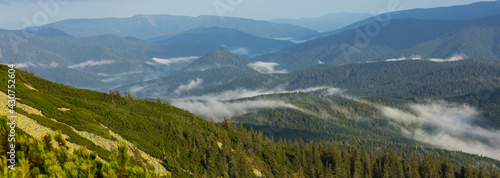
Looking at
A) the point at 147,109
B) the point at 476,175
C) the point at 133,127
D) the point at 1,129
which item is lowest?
the point at 476,175

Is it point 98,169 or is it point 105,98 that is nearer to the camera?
point 98,169

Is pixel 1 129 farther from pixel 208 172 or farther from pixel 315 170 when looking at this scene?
pixel 315 170

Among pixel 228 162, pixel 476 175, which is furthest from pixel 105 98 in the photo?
pixel 476 175

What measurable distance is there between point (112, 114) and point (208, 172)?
42.0 meters

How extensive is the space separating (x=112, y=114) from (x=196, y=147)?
3428 centimetres

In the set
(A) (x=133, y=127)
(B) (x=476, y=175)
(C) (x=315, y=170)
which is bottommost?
(B) (x=476, y=175)

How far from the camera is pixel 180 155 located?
111m

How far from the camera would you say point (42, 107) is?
81.3m

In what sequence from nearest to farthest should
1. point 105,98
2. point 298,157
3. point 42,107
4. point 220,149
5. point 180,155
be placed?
point 42,107
point 180,155
point 220,149
point 105,98
point 298,157

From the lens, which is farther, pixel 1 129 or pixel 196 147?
pixel 196 147

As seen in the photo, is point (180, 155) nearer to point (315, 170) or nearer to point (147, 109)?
point (147, 109)

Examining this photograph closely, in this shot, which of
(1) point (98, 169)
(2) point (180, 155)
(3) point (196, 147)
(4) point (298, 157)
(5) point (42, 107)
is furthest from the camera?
(4) point (298, 157)

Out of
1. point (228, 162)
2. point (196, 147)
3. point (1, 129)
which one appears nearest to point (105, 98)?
point (196, 147)

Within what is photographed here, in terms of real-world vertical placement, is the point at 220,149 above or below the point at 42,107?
below
